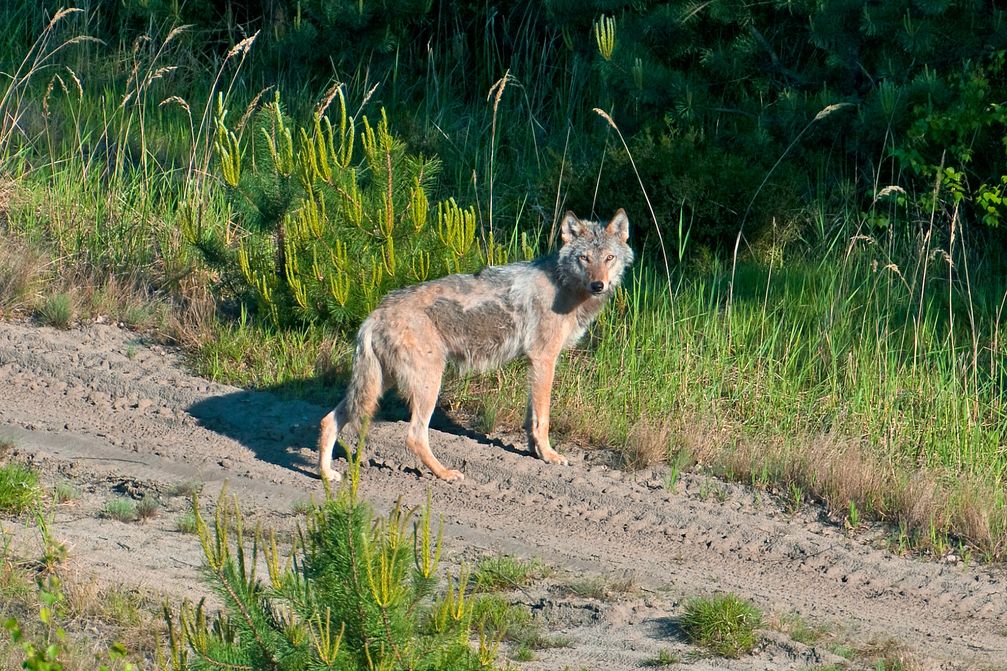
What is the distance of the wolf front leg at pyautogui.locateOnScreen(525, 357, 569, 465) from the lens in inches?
303

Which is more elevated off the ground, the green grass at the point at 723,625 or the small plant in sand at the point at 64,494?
the green grass at the point at 723,625

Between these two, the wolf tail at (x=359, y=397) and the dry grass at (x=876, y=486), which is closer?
the dry grass at (x=876, y=486)

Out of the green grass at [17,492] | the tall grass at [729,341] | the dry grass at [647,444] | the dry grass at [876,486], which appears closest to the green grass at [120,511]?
the green grass at [17,492]

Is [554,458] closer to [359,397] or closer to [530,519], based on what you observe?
[530,519]

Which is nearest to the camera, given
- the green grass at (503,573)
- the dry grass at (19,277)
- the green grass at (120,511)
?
the green grass at (503,573)

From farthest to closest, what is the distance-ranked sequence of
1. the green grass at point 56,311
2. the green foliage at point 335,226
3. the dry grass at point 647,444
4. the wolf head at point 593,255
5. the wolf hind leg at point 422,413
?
the green grass at point 56,311
the green foliage at point 335,226
the wolf head at point 593,255
the dry grass at point 647,444
the wolf hind leg at point 422,413

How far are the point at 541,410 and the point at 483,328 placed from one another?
68cm

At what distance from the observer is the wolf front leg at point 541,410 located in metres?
7.71

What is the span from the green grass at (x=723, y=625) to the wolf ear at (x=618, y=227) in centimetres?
336

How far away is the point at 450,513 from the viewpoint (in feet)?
22.7

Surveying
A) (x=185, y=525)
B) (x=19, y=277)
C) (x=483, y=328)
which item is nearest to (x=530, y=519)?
(x=483, y=328)

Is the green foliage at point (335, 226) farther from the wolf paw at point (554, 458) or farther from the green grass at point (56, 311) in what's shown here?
the wolf paw at point (554, 458)

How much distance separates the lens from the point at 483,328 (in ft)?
25.3

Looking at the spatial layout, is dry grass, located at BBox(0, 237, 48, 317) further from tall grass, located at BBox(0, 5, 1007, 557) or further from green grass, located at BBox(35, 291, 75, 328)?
green grass, located at BBox(35, 291, 75, 328)
